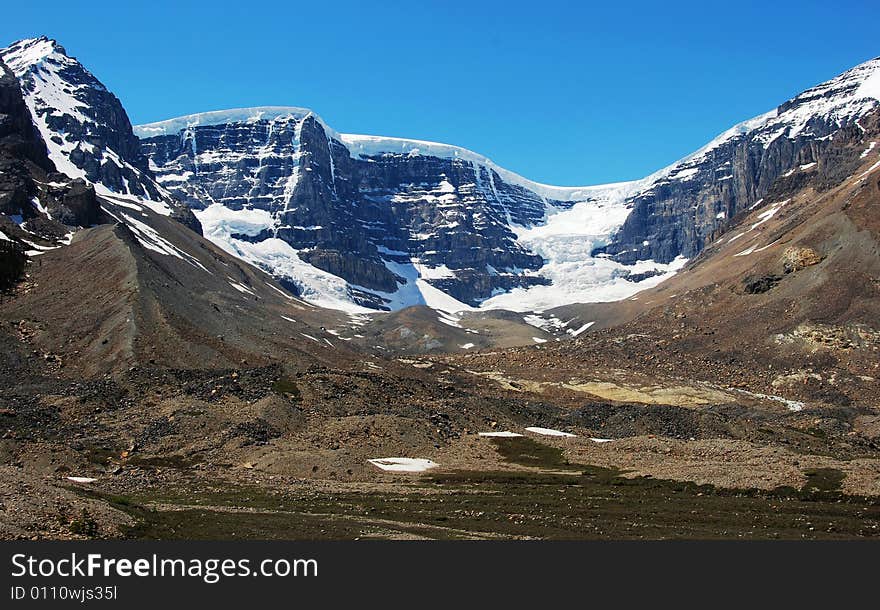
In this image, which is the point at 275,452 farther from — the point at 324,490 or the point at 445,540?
the point at 445,540

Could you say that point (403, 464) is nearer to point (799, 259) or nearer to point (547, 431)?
point (547, 431)

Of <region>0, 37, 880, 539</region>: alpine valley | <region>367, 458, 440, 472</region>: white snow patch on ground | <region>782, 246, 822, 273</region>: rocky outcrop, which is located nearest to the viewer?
<region>0, 37, 880, 539</region>: alpine valley

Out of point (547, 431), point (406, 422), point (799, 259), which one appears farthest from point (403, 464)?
point (799, 259)

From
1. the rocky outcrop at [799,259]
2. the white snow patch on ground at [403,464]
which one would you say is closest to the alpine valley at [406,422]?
the white snow patch on ground at [403,464]

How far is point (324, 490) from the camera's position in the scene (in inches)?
2547

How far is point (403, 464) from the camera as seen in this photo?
78.1m

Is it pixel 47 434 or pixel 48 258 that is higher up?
pixel 48 258

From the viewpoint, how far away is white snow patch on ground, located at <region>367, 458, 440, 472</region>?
75875 millimetres

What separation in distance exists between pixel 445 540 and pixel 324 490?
76.1 ft

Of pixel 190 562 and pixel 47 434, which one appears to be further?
pixel 47 434

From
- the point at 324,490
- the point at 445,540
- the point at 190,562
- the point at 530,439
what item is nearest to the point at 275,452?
the point at 324,490

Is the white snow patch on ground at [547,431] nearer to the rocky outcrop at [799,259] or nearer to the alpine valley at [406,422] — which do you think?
the alpine valley at [406,422]

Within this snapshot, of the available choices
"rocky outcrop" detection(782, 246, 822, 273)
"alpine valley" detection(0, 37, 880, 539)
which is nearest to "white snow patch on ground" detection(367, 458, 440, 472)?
"alpine valley" detection(0, 37, 880, 539)

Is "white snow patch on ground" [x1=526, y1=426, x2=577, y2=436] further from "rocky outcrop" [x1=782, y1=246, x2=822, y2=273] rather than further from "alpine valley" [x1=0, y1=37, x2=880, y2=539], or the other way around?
"rocky outcrop" [x1=782, y1=246, x2=822, y2=273]
